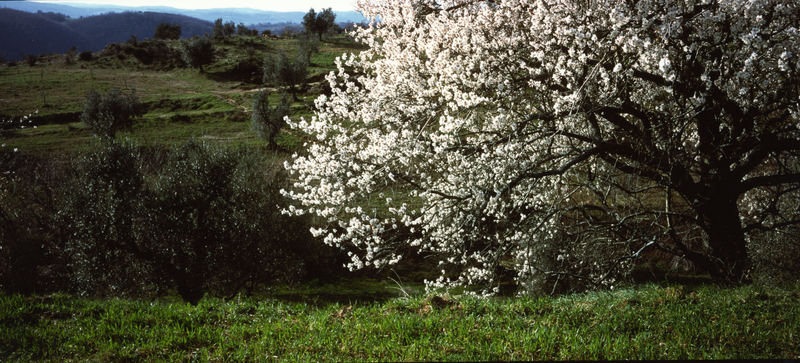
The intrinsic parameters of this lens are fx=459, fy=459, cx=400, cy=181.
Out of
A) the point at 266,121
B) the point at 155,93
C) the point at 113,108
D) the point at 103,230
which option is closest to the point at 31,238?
the point at 103,230

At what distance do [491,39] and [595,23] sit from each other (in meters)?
2.40

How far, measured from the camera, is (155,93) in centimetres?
7925

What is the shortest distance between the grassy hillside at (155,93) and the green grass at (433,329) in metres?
43.1

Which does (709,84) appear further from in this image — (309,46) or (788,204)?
(309,46)

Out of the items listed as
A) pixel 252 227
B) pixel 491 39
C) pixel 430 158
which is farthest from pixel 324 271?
pixel 491 39

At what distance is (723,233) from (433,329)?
26.5 feet

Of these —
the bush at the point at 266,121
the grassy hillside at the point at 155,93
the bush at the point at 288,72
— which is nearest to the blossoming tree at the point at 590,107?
the grassy hillside at the point at 155,93

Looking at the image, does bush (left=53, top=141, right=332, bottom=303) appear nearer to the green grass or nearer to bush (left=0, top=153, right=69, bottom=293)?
bush (left=0, top=153, right=69, bottom=293)

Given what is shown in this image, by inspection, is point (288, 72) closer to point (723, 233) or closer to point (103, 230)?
point (103, 230)

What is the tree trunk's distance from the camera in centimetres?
1021

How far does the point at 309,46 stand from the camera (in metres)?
89.1

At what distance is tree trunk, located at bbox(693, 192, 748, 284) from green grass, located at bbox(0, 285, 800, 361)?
3.04m

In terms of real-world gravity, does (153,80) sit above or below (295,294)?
above

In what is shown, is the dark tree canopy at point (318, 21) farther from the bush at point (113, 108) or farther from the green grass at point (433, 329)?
the green grass at point (433, 329)
